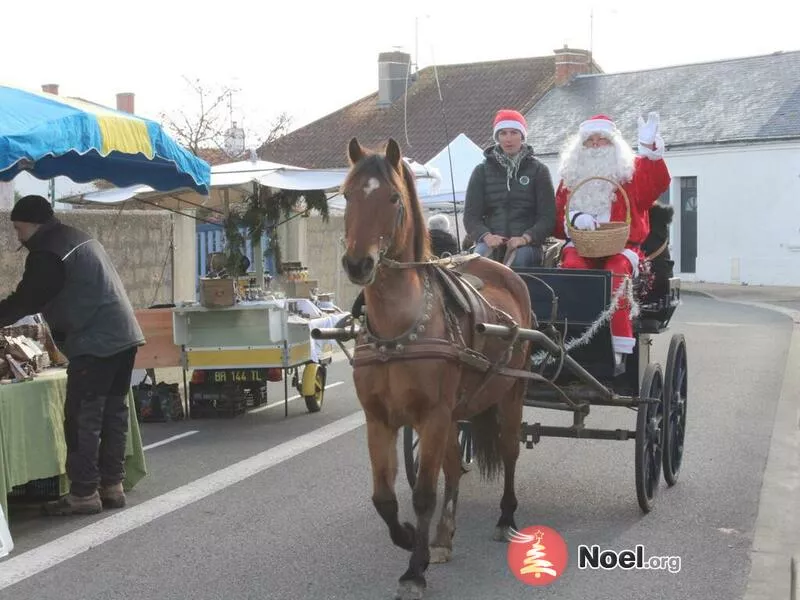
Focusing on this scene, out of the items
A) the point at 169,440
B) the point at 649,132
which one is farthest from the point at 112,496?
the point at 649,132

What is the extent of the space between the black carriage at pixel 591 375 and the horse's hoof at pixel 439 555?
3.91 ft

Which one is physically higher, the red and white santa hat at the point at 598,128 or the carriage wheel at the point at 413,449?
the red and white santa hat at the point at 598,128

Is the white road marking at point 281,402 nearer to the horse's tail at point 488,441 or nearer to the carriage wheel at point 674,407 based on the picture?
the carriage wheel at point 674,407

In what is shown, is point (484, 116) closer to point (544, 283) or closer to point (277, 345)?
point (277, 345)

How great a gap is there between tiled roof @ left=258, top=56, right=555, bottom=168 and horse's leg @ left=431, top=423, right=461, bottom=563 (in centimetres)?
3440

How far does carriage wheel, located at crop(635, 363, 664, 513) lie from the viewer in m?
6.78

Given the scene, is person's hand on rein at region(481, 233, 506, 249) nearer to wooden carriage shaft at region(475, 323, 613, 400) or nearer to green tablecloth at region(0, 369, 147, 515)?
wooden carriage shaft at region(475, 323, 613, 400)

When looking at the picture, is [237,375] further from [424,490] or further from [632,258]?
[424,490]

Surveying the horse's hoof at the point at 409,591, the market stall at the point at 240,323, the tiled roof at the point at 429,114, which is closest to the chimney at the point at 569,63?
the tiled roof at the point at 429,114

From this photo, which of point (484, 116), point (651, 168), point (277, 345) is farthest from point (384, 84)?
point (651, 168)

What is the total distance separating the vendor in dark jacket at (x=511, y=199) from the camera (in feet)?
24.4

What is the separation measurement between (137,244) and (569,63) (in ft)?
98.4

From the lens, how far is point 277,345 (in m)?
10.8

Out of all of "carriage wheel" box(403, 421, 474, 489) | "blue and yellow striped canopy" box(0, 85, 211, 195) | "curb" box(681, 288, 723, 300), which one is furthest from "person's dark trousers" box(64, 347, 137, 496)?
"curb" box(681, 288, 723, 300)
